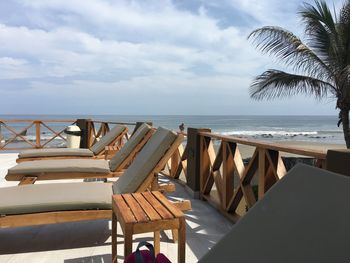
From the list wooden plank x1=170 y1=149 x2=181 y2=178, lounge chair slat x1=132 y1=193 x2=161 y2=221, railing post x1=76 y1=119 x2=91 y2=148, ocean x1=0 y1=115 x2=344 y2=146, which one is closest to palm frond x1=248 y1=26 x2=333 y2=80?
wooden plank x1=170 y1=149 x2=181 y2=178

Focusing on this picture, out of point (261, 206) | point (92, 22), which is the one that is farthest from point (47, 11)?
point (261, 206)

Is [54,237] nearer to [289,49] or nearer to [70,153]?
[70,153]

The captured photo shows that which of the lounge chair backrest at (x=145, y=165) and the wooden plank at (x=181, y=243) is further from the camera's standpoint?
the lounge chair backrest at (x=145, y=165)

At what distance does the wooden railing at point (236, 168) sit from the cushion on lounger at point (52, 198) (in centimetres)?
122

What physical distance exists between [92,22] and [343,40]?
6.66 m

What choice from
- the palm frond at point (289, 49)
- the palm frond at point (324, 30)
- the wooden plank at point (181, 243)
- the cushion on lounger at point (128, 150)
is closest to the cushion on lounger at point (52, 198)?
the wooden plank at point (181, 243)

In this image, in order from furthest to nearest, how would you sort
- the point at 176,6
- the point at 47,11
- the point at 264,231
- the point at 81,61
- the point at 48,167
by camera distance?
the point at 81,61 < the point at 176,6 < the point at 47,11 < the point at 48,167 < the point at 264,231

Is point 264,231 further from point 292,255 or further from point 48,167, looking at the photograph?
point 48,167

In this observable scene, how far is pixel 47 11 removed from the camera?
8523 millimetres

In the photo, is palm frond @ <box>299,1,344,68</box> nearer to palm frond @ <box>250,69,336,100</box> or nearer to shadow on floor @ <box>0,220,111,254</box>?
palm frond @ <box>250,69,336,100</box>

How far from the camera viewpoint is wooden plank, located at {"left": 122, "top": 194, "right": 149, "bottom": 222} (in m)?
1.87

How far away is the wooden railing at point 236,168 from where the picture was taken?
258cm

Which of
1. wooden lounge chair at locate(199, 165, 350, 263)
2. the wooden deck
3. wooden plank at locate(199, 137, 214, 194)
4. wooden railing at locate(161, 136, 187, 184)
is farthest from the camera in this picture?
wooden railing at locate(161, 136, 187, 184)

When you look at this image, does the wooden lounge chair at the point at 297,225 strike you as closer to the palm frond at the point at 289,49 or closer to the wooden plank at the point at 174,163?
the wooden plank at the point at 174,163
